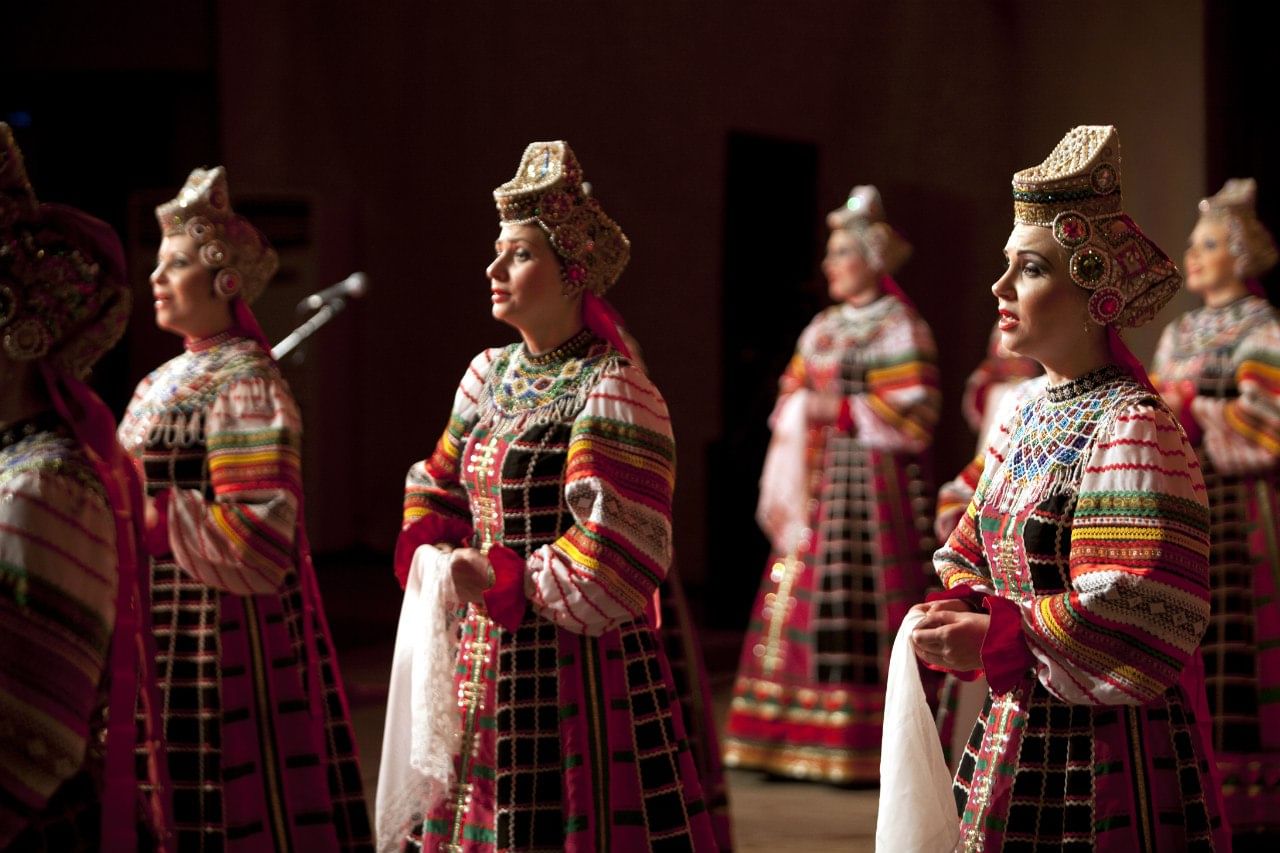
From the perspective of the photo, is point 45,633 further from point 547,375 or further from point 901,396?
point 901,396

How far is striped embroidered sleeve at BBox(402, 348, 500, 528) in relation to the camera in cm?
289

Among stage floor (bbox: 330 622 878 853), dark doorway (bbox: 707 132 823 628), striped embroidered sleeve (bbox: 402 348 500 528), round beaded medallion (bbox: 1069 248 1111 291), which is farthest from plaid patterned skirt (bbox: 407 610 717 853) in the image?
dark doorway (bbox: 707 132 823 628)

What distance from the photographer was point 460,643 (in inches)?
111

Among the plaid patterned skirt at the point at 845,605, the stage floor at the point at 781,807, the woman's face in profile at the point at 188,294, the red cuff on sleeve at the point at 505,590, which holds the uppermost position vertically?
the woman's face in profile at the point at 188,294

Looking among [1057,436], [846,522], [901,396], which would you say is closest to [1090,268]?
[1057,436]

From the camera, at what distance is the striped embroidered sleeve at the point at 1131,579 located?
2.12 m

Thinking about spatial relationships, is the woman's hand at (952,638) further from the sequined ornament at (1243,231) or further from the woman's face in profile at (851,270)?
the woman's face in profile at (851,270)

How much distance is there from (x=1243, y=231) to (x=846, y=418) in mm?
1234

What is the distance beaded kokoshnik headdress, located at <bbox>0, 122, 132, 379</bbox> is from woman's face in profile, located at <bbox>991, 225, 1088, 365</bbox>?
1.13 m

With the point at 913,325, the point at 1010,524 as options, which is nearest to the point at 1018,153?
the point at 913,325

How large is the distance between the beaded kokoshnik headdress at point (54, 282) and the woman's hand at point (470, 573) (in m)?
0.73

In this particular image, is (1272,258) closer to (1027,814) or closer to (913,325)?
(913,325)

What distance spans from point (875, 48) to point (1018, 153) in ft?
2.76

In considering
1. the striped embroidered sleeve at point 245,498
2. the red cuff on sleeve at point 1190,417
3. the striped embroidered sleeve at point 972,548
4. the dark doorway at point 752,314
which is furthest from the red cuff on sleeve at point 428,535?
the dark doorway at point 752,314
